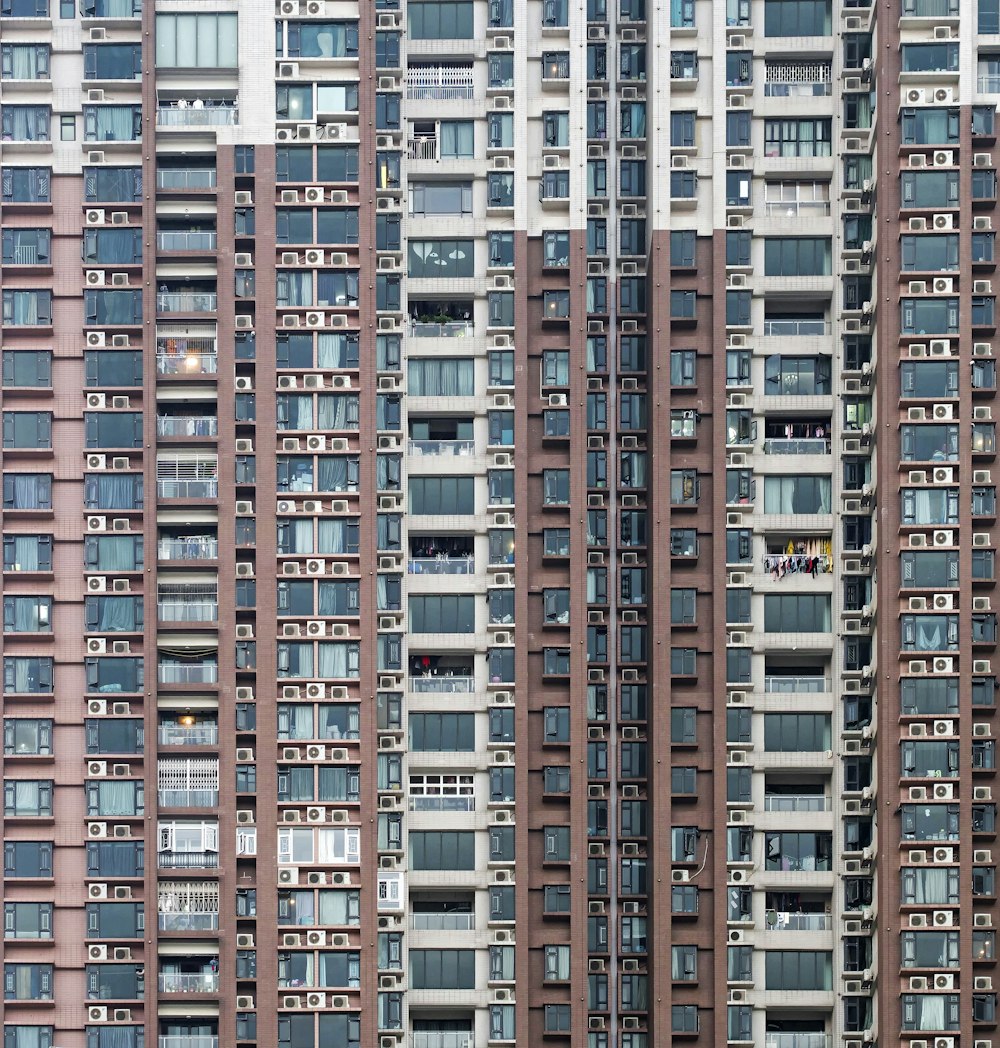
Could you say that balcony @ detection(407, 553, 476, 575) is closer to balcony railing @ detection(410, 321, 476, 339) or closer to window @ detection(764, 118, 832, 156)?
balcony railing @ detection(410, 321, 476, 339)

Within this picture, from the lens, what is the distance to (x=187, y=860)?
4653 cm

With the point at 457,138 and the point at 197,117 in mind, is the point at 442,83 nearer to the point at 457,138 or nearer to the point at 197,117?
the point at 457,138

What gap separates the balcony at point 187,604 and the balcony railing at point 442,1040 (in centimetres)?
1314

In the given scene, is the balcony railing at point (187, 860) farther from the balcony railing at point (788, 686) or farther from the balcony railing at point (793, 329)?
the balcony railing at point (793, 329)

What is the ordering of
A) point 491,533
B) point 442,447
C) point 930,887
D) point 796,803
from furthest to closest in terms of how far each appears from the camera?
point 442,447
point 491,533
point 796,803
point 930,887

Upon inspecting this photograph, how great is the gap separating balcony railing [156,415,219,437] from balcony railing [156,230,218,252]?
15.8 ft

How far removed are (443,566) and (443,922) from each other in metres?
10.1

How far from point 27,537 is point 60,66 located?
13469mm

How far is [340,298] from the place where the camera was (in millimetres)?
47594

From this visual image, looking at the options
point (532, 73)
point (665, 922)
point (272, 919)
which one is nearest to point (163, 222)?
point (532, 73)

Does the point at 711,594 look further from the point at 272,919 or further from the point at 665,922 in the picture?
the point at 272,919

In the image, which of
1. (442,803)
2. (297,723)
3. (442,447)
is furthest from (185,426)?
(442,803)

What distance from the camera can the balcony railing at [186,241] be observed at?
47.7 meters

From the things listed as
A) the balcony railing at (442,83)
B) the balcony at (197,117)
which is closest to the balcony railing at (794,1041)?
the balcony railing at (442,83)
